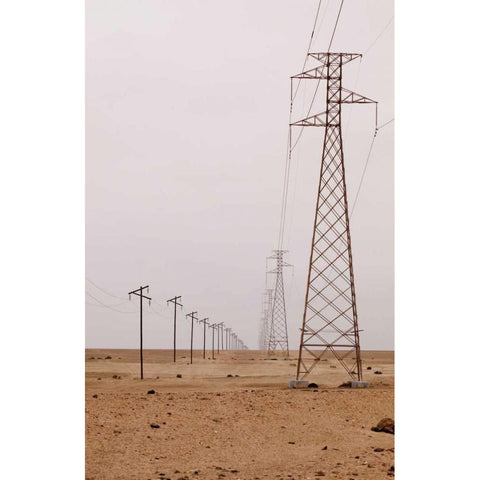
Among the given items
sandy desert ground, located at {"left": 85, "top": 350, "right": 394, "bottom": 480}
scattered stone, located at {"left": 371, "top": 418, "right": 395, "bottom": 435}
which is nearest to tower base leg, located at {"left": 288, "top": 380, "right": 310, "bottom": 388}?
sandy desert ground, located at {"left": 85, "top": 350, "right": 394, "bottom": 480}

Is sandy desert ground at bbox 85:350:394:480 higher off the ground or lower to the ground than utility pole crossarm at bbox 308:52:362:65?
lower

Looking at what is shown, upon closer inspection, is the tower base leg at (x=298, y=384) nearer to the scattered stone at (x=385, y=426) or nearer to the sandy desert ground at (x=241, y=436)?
the sandy desert ground at (x=241, y=436)

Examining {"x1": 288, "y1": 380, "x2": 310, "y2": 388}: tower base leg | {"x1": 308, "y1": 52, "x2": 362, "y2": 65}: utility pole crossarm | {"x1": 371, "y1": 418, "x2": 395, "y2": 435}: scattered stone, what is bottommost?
{"x1": 288, "y1": 380, "x2": 310, "y2": 388}: tower base leg

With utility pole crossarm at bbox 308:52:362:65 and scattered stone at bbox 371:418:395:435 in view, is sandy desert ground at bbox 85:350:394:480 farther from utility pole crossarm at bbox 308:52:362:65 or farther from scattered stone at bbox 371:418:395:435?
utility pole crossarm at bbox 308:52:362:65

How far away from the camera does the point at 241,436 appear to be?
19.9m

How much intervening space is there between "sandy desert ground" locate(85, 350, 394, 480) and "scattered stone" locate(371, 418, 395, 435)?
0.48 metres

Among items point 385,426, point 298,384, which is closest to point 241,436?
point 385,426

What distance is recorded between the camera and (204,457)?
57.4 feet

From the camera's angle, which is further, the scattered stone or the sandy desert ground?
the scattered stone

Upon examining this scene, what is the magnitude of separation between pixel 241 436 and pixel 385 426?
4.48 metres

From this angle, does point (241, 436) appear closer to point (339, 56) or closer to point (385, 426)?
point (385, 426)

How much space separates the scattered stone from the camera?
21.1 meters

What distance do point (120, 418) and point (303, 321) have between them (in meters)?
9.92
